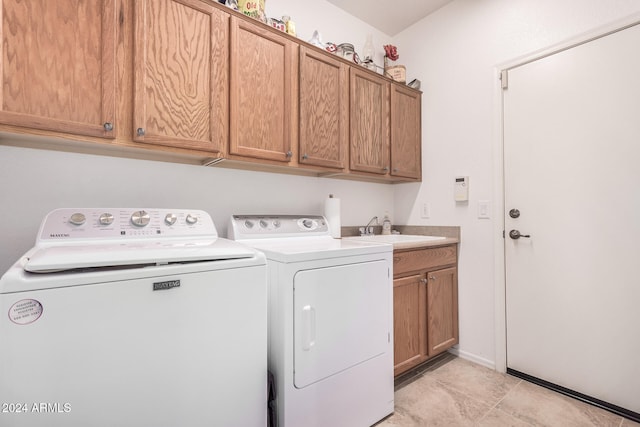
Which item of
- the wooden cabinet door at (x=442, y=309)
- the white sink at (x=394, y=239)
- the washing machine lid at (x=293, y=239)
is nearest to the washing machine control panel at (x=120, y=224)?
the washing machine lid at (x=293, y=239)

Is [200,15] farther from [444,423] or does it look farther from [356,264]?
[444,423]

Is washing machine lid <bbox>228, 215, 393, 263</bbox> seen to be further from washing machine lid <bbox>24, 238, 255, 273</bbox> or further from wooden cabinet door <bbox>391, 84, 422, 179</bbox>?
wooden cabinet door <bbox>391, 84, 422, 179</bbox>

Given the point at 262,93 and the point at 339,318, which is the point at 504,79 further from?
the point at 339,318

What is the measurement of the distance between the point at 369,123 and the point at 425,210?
0.91 metres

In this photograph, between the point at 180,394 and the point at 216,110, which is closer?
the point at 180,394

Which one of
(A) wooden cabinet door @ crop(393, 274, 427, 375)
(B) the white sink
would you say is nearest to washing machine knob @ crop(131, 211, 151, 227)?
(B) the white sink

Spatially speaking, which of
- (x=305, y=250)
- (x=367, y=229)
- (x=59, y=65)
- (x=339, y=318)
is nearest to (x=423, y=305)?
(x=367, y=229)

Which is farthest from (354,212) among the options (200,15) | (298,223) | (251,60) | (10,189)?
(10,189)

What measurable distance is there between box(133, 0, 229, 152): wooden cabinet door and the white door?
191 centimetres

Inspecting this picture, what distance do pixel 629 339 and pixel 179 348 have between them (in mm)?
2235

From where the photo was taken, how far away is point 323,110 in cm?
192

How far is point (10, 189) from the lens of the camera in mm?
1271

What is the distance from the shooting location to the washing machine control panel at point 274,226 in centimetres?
167

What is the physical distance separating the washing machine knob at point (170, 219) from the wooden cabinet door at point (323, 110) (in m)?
0.78
